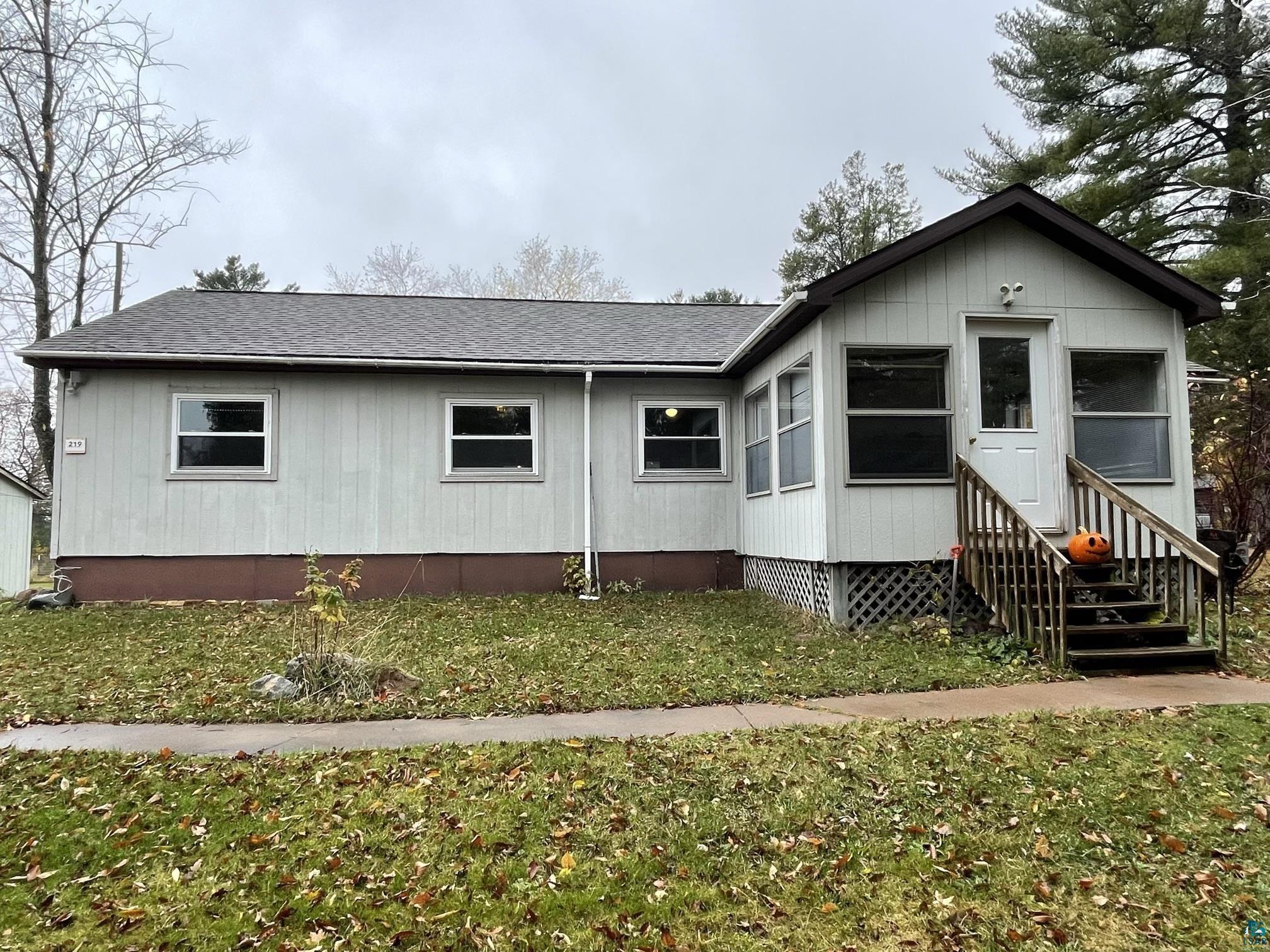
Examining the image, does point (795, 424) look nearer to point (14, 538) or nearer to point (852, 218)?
point (14, 538)

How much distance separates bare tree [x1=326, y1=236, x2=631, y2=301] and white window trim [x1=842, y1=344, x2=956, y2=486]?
889 inches

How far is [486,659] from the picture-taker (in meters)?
6.07

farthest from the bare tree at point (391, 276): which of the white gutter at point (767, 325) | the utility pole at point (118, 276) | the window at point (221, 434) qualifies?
the white gutter at point (767, 325)

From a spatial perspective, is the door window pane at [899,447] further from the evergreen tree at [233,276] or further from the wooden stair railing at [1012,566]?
the evergreen tree at [233,276]

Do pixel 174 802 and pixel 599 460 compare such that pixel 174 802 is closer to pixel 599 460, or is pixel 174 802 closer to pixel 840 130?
pixel 599 460

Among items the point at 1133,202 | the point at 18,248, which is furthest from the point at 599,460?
Result: the point at 18,248

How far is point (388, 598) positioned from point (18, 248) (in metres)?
13.9

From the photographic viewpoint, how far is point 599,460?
989 cm

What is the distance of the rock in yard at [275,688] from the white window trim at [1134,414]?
722cm

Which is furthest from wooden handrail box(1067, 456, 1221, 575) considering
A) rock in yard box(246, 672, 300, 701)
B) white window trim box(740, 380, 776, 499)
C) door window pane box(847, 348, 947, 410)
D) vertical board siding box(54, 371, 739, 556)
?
rock in yard box(246, 672, 300, 701)

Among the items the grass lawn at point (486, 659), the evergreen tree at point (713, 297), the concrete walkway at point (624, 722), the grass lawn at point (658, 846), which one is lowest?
the grass lawn at point (658, 846)

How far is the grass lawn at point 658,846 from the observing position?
251 centimetres

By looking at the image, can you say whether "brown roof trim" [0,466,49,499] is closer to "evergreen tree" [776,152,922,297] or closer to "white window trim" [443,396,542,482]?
"white window trim" [443,396,542,482]

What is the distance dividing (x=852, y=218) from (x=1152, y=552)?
914 inches
